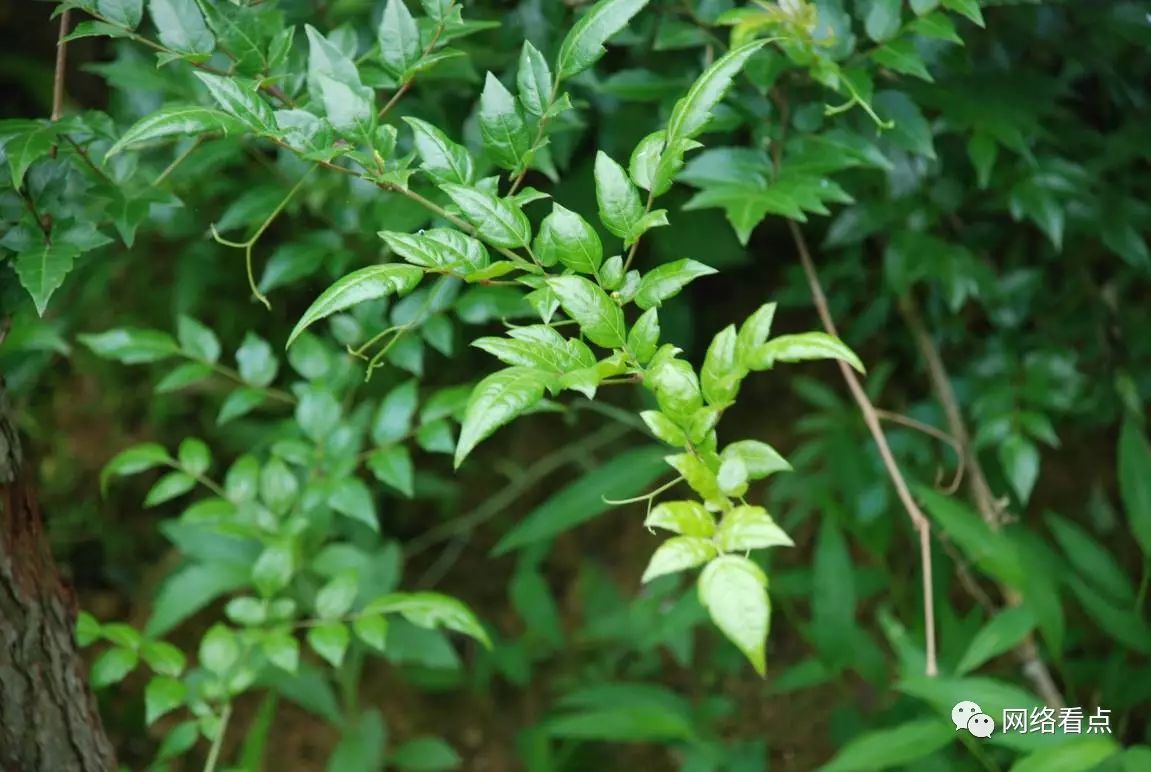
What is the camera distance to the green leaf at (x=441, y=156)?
2.78 ft

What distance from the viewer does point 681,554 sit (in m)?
0.71

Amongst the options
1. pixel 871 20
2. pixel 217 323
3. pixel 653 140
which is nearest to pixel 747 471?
pixel 653 140

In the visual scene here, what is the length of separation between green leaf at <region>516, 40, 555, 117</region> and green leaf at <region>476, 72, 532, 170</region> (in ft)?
0.04

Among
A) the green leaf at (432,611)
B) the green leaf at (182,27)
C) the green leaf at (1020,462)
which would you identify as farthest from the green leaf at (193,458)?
the green leaf at (1020,462)

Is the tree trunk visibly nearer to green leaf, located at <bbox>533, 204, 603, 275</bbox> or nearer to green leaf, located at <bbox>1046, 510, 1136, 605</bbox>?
green leaf, located at <bbox>533, 204, 603, 275</bbox>

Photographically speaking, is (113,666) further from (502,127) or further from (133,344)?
(502,127)

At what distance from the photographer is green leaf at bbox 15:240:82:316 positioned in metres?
0.91

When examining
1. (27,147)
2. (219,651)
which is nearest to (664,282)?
(27,147)

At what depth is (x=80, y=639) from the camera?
3.70 feet

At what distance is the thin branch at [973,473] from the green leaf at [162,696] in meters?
0.99

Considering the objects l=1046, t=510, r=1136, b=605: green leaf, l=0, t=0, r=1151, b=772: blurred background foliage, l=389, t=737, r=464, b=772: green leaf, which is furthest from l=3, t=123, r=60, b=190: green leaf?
l=1046, t=510, r=1136, b=605: green leaf

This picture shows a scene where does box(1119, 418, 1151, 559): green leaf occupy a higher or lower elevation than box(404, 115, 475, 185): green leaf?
lower

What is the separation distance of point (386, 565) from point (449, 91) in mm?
673

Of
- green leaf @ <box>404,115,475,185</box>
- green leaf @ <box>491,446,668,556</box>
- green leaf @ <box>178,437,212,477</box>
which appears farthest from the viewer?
green leaf @ <box>491,446,668,556</box>
